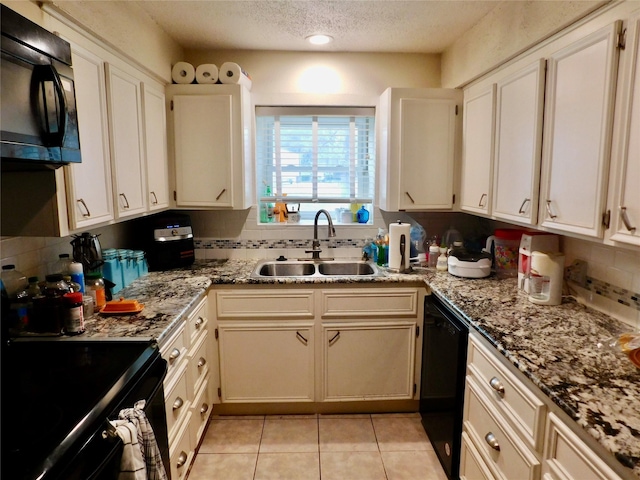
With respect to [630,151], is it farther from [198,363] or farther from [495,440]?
[198,363]

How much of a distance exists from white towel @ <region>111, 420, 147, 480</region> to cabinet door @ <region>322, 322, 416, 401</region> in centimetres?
149

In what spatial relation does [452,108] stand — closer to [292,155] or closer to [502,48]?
[502,48]

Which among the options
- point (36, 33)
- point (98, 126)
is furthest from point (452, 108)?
point (36, 33)

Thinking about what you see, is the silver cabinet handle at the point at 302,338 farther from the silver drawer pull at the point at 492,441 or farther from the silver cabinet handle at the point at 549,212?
the silver cabinet handle at the point at 549,212

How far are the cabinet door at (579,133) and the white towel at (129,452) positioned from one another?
166 centimetres

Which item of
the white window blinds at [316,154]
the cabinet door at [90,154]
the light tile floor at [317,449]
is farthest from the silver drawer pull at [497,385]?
the white window blinds at [316,154]

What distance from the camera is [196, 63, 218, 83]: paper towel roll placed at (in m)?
2.68

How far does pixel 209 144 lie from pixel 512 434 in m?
2.29

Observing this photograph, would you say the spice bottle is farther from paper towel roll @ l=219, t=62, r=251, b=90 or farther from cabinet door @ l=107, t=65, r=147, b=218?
paper towel roll @ l=219, t=62, r=251, b=90

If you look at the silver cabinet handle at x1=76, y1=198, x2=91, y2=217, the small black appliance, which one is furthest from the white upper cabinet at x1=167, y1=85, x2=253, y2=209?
the silver cabinet handle at x1=76, y1=198, x2=91, y2=217

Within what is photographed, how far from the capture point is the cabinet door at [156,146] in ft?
7.78

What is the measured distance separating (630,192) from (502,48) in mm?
1127

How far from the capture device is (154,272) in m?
2.63

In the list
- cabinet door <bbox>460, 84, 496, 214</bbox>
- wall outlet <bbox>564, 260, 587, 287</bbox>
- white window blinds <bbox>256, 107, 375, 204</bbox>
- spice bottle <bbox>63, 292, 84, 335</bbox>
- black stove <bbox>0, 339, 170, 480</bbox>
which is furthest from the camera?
white window blinds <bbox>256, 107, 375, 204</bbox>
